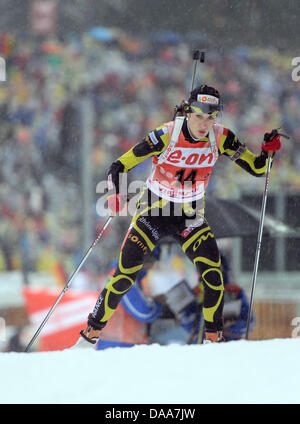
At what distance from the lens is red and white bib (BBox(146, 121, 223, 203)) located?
3400 millimetres

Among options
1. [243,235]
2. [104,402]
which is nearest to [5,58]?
[243,235]

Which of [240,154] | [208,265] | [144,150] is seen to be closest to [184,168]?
[144,150]

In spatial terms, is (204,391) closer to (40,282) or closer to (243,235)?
(243,235)

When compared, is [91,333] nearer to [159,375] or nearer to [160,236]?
[160,236]

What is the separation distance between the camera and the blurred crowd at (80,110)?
8492 mm

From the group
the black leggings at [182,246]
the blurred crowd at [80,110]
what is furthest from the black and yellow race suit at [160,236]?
the blurred crowd at [80,110]

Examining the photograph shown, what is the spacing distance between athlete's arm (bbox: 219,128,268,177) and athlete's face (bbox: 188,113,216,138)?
0.59 feet

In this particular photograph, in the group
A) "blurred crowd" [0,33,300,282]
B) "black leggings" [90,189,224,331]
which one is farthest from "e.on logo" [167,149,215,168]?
"blurred crowd" [0,33,300,282]

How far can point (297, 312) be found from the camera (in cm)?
592

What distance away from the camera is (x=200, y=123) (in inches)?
131

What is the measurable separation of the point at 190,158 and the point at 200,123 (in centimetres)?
22

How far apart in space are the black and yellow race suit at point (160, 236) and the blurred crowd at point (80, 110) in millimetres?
4790

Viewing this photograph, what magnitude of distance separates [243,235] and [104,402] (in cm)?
296

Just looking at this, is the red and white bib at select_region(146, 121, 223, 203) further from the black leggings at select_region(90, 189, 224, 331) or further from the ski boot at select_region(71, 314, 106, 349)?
the ski boot at select_region(71, 314, 106, 349)
